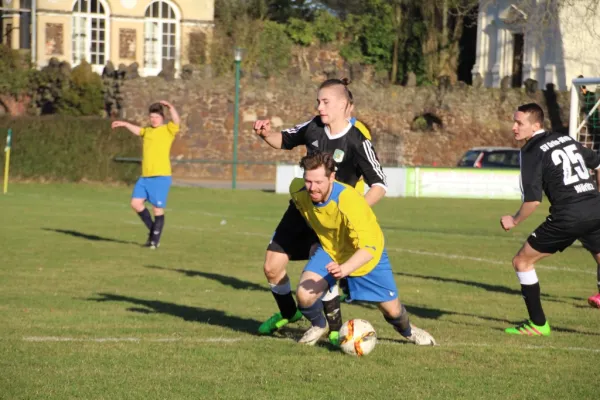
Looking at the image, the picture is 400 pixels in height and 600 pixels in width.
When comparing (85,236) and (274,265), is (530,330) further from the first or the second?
(85,236)

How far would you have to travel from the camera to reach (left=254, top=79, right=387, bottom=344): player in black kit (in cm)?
880

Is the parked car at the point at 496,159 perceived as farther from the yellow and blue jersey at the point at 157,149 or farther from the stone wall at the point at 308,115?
the yellow and blue jersey at the point at 157,149

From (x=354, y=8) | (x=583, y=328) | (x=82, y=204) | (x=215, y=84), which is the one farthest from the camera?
(x=354, y=8)

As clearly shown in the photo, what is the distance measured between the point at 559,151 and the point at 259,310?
331cm

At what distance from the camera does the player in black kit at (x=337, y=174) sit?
8.80m

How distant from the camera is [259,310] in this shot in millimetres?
10922

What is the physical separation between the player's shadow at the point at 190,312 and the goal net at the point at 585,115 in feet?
45.2

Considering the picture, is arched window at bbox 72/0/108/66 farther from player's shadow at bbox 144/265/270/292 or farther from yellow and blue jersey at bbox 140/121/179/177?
player's shadow at bbox 144/265/270/292

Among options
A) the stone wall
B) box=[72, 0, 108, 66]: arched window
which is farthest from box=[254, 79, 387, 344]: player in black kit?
box=[72, 0, 108, 66]: arched window

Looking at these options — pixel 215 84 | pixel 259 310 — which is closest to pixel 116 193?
pixel 215 84

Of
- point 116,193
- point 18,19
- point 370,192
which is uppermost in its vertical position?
point 18,19

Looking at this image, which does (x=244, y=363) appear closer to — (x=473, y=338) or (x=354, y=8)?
(x=473, y=338)

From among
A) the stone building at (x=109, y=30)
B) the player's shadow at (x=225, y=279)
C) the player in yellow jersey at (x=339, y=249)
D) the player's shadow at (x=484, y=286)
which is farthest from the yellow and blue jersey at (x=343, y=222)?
the stone building at (x=109, y=30)

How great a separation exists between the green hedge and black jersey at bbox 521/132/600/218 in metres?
26.8
